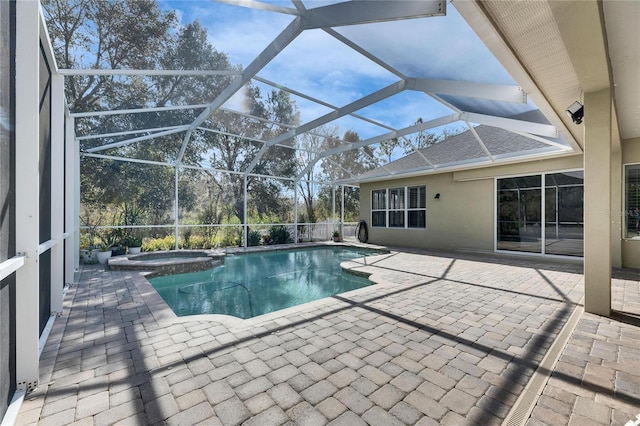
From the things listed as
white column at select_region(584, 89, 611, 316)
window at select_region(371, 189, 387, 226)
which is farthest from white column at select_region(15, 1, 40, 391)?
window at select_region(371, 189, 387, 226)

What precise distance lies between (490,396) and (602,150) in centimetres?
374

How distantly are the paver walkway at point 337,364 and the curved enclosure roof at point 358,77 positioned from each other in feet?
11.4

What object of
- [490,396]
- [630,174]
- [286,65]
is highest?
[286,65]

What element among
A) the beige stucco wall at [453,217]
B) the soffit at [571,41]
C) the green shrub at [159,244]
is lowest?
the green shrub at [159,244]

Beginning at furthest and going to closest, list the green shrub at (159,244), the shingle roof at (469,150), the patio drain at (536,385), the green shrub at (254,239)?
the green shrub at (254,239) → the green shrub at (159,244) → the shingle roof at (469,150) → the patio drain at (536,385)

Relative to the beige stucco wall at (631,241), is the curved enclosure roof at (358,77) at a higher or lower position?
higher

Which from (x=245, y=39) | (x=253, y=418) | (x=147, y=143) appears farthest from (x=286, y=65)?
(x=147, y=143)

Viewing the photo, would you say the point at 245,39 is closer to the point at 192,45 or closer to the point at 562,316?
the point at 192,45

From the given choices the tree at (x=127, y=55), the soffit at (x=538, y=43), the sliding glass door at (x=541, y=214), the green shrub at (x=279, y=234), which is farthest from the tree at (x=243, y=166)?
the soffit at (x=538, y=43)

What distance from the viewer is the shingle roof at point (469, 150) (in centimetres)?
820

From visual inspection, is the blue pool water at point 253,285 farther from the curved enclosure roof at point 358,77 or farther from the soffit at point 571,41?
the soffit at point 571,41

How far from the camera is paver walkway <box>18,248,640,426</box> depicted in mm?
1959

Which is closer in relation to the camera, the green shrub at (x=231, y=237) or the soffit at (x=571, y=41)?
the soffit at (x=571, y=41)

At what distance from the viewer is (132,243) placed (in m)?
9.14
